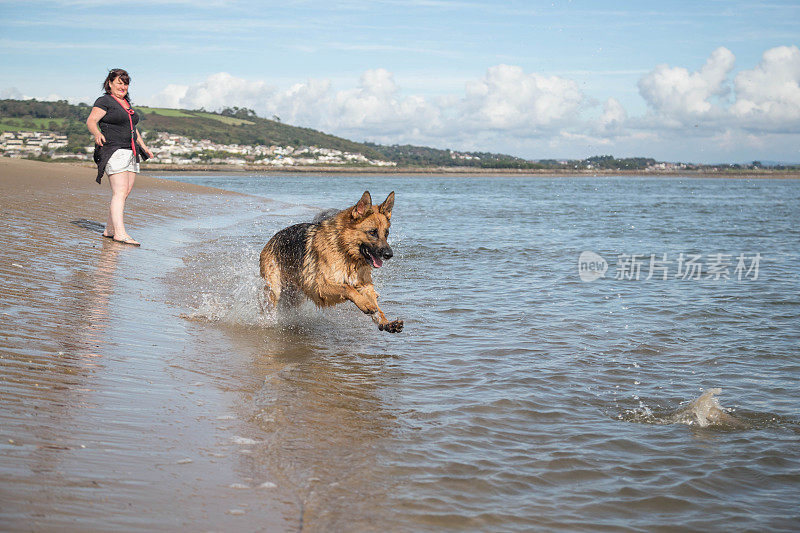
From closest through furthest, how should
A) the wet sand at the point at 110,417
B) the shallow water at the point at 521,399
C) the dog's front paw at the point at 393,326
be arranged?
the wet sand at the point at 110,417
the shallow water at the point at 521,399
the dog's front paw at the point at 393,326

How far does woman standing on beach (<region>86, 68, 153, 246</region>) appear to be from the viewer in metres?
9.73

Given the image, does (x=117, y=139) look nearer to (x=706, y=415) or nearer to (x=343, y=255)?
(x=343, y=255)

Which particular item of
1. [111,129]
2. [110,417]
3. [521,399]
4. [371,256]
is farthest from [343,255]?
[111,129]

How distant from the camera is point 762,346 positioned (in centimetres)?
714

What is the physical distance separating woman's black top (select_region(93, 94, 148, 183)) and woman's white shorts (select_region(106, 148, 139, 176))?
5 cm

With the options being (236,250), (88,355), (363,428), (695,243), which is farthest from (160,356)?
(695,243)

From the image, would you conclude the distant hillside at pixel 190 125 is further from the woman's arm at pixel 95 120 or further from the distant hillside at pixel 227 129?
the woman's arm at pixel 95 120

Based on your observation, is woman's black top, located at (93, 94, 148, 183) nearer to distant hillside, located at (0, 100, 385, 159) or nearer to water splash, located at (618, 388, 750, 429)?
water splash, located at (618, 388, 750, 429)

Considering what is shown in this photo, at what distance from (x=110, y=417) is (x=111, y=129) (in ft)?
24.4

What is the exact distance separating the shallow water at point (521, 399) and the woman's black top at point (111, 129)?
2113mm

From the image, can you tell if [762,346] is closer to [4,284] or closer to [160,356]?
[160,356]

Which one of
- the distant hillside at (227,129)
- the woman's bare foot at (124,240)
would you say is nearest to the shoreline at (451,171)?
the distant hillside at (227,129)

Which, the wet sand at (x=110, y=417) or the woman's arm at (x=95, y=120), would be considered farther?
the woman's arm at (x=95, y=120)

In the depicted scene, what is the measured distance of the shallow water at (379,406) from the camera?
3.17 metres
